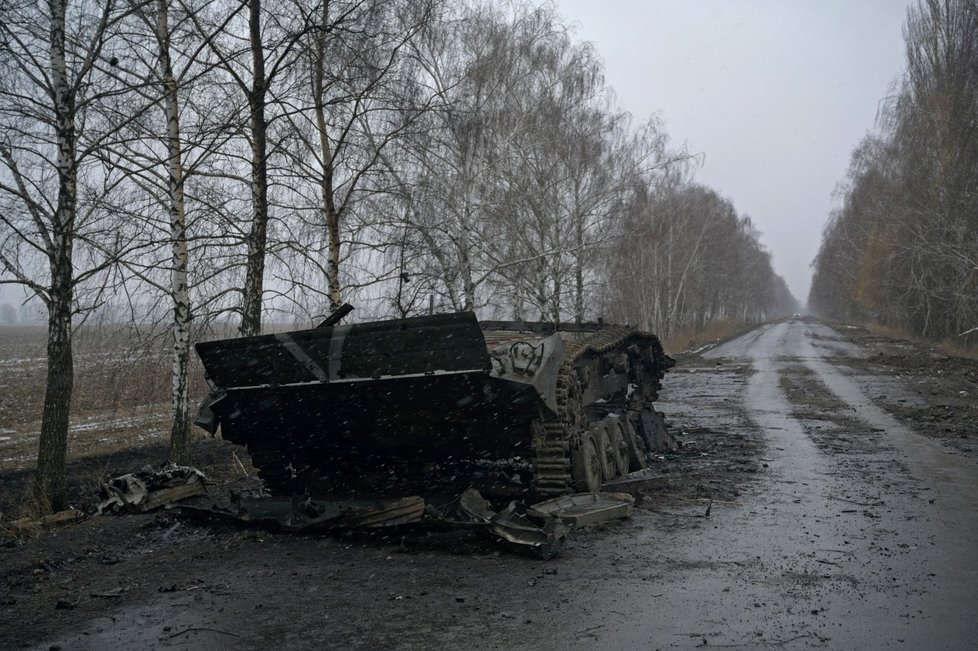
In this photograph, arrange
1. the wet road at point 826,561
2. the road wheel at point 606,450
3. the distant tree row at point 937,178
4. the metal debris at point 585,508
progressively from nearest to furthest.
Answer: the wet road at point 826,561 < the metal debris at point 585,508 < the road wheel at point 606,450 < the distant tree row at point 937,178

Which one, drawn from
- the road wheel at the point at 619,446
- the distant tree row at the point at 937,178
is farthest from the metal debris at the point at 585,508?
the distant tree row at the point at 937,178

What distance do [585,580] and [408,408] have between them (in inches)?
90.5

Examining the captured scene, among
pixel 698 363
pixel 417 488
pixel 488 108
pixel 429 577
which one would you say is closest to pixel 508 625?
pixel 429 577

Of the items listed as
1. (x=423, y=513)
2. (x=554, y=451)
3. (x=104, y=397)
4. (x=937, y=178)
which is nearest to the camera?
(x=423, y=513)

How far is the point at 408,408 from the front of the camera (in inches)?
270

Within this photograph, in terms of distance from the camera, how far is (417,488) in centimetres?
769

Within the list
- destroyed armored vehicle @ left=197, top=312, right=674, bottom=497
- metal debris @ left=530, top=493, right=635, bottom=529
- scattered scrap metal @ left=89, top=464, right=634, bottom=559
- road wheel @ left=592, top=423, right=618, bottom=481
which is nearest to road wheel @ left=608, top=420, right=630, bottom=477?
road wheel @ left=592, top=423, right=618, bottom=481

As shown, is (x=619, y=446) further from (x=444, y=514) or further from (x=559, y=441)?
(x=444, y=514)

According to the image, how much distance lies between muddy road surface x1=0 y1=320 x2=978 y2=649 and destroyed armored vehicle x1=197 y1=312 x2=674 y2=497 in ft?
3.16

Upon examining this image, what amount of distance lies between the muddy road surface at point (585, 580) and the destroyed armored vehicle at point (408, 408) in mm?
963

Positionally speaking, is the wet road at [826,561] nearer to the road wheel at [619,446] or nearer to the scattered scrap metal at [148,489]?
the road wheel at [619,446]

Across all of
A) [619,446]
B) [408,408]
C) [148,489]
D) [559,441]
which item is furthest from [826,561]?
[148,489]

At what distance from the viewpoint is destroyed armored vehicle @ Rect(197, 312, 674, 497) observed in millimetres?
Result: 6391

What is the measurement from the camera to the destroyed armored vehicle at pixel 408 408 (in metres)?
6.39
